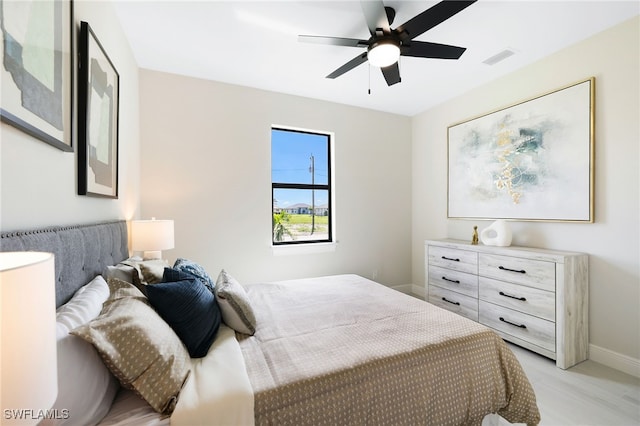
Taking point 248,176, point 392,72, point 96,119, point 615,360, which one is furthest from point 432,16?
point 615,360

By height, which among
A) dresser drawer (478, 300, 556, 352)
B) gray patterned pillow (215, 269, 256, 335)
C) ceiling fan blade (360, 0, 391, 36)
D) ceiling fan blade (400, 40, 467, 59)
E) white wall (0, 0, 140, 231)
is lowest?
dresser drawer (478, 300, 556, 352)

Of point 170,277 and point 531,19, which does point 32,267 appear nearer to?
point 170,277

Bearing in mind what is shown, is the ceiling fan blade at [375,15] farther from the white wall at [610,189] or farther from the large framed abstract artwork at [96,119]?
the white wall at [610,189]

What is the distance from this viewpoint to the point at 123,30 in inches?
86.0

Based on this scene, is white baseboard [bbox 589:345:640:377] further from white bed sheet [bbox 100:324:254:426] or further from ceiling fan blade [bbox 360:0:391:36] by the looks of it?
ceiling fan blade [bbox 360:0:391:36]

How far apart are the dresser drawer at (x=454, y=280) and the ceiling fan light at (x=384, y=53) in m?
2.25

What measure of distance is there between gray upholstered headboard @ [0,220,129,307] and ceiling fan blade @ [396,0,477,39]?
2076 millimetres

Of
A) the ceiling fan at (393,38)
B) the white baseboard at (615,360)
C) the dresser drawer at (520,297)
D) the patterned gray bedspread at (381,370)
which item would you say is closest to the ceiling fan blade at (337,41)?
the ceiling fan at (393,38)

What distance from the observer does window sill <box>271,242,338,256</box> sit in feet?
10.9

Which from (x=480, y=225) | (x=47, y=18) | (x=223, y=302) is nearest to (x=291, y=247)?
(x=223, y=302)

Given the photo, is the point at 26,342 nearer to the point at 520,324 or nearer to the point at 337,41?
the point at 337,41

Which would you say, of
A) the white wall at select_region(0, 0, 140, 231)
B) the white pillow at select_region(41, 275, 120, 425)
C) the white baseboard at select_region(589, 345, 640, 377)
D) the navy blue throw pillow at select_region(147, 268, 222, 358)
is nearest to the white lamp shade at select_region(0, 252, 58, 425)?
the white pillow at select_region(41, 275, 120, 425)

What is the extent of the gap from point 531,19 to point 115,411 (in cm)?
336

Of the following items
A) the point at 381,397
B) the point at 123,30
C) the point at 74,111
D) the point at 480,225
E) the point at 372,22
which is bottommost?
the point at 381,397
